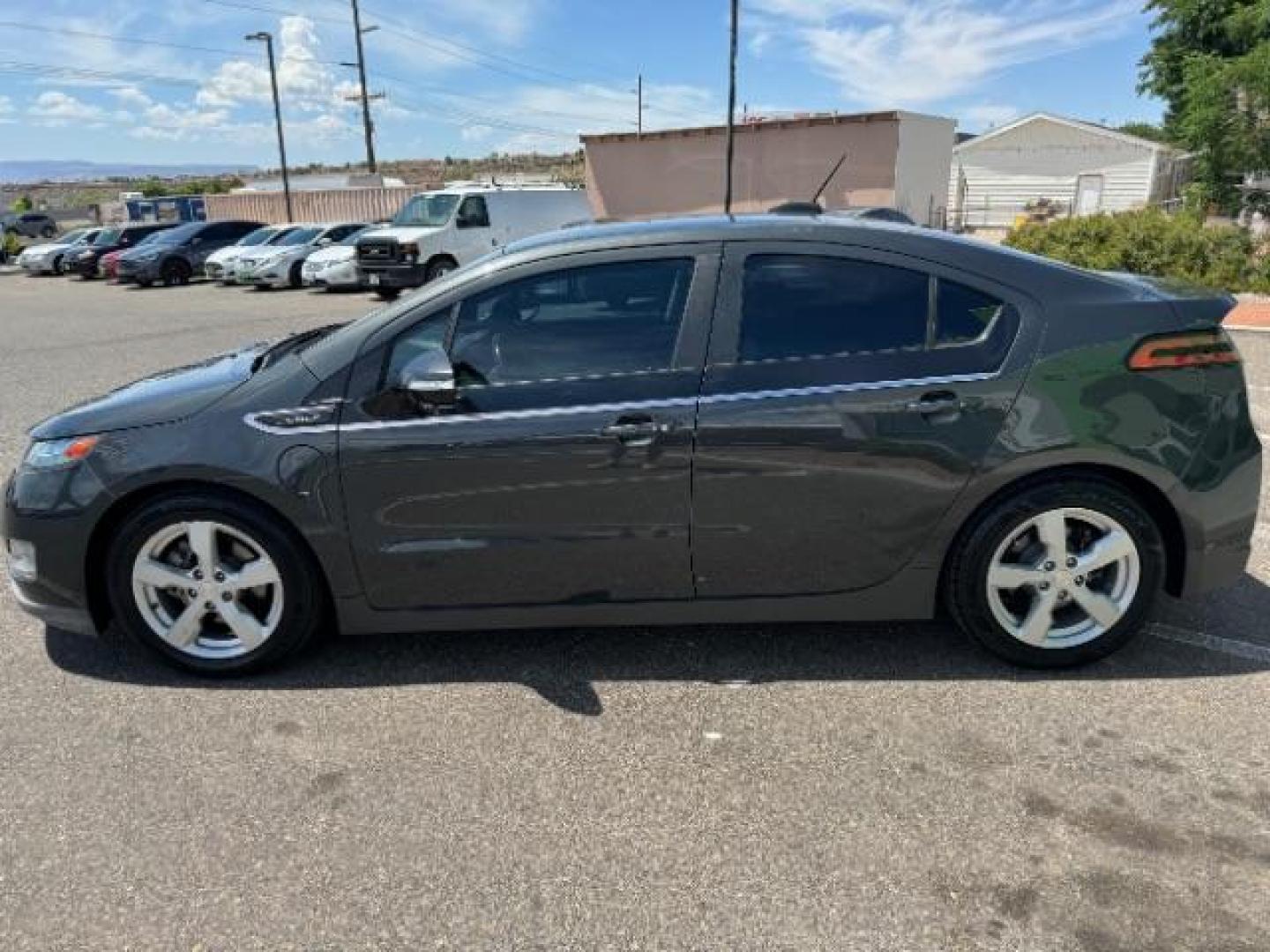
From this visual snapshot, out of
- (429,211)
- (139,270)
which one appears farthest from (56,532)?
(139,270)

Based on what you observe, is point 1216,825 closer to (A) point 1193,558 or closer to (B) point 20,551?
(A) point 1193,558

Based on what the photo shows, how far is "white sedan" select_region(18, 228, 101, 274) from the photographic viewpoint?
28594 millimetres

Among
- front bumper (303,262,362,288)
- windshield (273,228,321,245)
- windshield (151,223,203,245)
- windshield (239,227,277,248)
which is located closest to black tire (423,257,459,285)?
front bumper (303,262,362,288)

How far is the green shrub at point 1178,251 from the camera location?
39.1 feet

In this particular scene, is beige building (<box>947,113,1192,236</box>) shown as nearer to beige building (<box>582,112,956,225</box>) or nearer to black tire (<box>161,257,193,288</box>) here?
beige building (<box>582,112,956,225</box>)

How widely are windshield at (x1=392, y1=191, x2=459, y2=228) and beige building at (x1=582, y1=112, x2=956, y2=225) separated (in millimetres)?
8008

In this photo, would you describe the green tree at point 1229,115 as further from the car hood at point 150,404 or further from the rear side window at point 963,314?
the car hood at point 150,404

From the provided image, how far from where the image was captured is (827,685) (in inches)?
128

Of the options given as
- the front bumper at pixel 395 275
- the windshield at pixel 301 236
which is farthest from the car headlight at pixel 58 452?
the windshield at pixel 301 236

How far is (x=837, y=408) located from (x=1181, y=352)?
1.22 meters

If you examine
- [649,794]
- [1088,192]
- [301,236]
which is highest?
[1088,192]

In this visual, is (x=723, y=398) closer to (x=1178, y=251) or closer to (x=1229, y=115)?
(x=1178, y=251)

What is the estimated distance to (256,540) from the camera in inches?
127

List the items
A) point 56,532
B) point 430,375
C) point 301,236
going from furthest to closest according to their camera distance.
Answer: point 301,236, point 56,532, point 430,375
